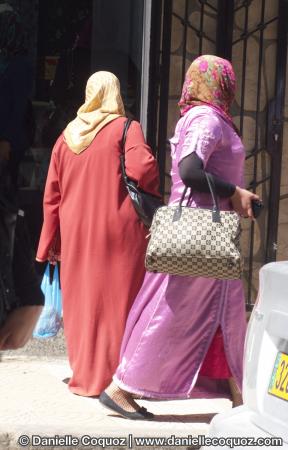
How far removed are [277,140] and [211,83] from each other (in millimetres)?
2330

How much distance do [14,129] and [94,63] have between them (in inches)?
29.1

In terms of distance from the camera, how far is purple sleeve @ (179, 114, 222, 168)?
15.9ft

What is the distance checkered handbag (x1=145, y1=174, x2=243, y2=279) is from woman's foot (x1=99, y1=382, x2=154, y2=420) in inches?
34.8

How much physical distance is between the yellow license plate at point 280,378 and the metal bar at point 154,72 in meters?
3.78

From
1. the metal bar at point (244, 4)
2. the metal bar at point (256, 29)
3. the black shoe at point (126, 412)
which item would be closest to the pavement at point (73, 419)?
the black shoe at point (126, 412)

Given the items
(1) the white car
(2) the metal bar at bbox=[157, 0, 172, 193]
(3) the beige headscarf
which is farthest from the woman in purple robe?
(2) the metal bar at bbox=[157, 0, 172, 193]

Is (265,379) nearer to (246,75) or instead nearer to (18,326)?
(18,326)

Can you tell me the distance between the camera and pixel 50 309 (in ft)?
22.8


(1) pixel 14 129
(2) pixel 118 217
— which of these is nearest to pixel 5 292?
(2) pixel 118 217

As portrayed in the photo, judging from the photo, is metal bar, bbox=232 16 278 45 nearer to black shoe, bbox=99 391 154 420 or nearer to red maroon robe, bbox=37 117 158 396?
red maroon robe, bbox=37 117 158 396

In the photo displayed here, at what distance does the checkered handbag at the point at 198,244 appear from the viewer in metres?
4.66

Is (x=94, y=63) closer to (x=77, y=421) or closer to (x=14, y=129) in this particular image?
(x=14, y=129)

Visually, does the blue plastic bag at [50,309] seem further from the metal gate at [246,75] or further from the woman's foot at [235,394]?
the woman's foot at [235,394]

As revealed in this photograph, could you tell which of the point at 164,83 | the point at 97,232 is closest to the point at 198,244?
the point at 97,232
